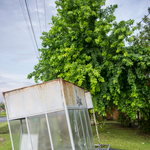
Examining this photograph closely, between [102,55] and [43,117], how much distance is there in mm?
5620

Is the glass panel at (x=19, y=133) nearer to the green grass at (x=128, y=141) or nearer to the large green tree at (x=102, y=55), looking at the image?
the large green tree at (x=102, y=55)

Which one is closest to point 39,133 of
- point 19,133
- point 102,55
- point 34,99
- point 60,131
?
point 60,131

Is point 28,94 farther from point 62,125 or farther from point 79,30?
point 79,30

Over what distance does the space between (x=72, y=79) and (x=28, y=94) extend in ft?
15.1

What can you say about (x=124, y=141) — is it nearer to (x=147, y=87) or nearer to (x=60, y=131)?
(x=147, y=87)

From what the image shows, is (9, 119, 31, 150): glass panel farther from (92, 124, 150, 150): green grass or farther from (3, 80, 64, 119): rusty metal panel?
(92, 124, 150, 150): green grass

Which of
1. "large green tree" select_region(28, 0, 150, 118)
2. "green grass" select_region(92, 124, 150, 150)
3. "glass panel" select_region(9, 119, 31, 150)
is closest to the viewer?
"glass panel" select_region(9, 119, 31, 150)

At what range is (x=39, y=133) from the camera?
5.02 m

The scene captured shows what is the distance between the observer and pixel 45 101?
4953 mm

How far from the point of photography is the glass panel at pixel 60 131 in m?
4.72

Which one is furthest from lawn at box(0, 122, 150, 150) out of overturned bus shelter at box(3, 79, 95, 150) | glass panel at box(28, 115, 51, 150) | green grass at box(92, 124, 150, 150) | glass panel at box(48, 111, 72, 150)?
glass panel at box(28, 115, 51, 150)

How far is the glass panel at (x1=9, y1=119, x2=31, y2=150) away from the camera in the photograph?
538 centimetres

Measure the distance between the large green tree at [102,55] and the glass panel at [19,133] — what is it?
420cm

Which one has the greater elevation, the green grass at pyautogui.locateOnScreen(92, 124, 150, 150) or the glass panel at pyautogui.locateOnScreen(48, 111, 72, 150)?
the glass panel at pyautogui.locateOnScreen(48, 111, 72, 150)
